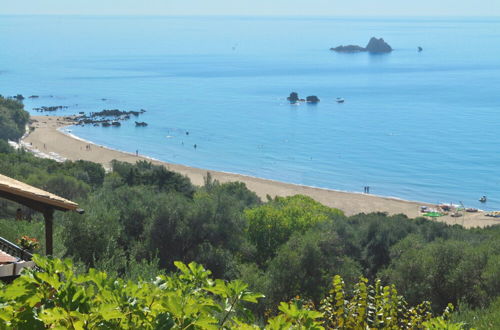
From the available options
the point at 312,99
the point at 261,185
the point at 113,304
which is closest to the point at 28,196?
the point at 113,304

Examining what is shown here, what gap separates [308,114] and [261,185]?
36746 millimetres

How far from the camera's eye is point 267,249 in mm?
25312

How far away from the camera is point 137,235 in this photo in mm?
22484

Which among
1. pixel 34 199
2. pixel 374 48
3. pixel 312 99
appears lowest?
pixel 312 99

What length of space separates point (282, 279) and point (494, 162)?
50.7 metres

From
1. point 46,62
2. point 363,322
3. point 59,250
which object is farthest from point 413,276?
point 46,62

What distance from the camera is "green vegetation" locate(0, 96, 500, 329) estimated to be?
16.2 meters

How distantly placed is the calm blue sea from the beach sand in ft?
9.61

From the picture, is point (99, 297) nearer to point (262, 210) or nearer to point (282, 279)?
point (282, 279)

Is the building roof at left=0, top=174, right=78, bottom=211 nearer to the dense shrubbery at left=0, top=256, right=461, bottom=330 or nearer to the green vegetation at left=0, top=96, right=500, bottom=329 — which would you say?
the green vegetation at left=0, top=96, right=500, bottom=329

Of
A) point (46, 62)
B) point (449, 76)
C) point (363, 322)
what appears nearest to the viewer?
point (363, 322)

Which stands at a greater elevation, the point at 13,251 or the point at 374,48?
the point at 374,48

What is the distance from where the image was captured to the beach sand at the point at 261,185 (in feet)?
155

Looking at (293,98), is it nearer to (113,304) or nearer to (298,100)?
(298,100)
